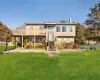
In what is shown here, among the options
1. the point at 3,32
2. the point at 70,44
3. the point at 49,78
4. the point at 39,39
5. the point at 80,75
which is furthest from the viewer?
the point at 39,39

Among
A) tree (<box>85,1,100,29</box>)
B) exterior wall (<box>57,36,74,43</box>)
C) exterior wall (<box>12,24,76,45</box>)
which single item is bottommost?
exterior wall (<box>57,36,74,43</box>)

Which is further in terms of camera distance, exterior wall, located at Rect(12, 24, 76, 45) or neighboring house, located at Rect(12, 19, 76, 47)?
neighboring house, located at Rect(12, 19, 76, 47)

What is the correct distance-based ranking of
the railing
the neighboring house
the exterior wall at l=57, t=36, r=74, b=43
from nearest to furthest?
1. the railing
2. the neighboring house
3. the exterior wall at l=57, t=36, r=74, b=43

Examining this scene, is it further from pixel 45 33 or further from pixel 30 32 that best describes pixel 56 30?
pixel 30 32

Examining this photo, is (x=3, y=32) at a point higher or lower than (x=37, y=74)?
higher

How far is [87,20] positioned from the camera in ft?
169

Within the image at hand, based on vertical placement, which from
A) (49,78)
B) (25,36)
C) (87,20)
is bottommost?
(49,78)

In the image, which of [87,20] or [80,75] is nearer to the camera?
[80,75]

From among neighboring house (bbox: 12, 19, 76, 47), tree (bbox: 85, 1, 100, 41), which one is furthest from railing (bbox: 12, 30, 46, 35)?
tree (bbox: 85, 1, 100, 41)

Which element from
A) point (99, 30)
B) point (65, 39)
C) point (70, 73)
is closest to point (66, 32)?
point (65, 39)

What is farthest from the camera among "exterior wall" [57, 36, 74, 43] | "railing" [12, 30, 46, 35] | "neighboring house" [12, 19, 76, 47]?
"exterior wall" [57, 36, 74, 43]

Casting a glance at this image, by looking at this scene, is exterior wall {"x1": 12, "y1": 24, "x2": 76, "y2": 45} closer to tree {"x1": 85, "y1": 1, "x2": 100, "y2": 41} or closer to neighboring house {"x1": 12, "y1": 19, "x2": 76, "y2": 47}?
neighboring house {"x1": 12, "y1": 19, "x2": 76, "y2": 47}

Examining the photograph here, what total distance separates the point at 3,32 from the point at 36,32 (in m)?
6.78

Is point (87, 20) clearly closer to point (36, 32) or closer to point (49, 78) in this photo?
point (36, 32)
